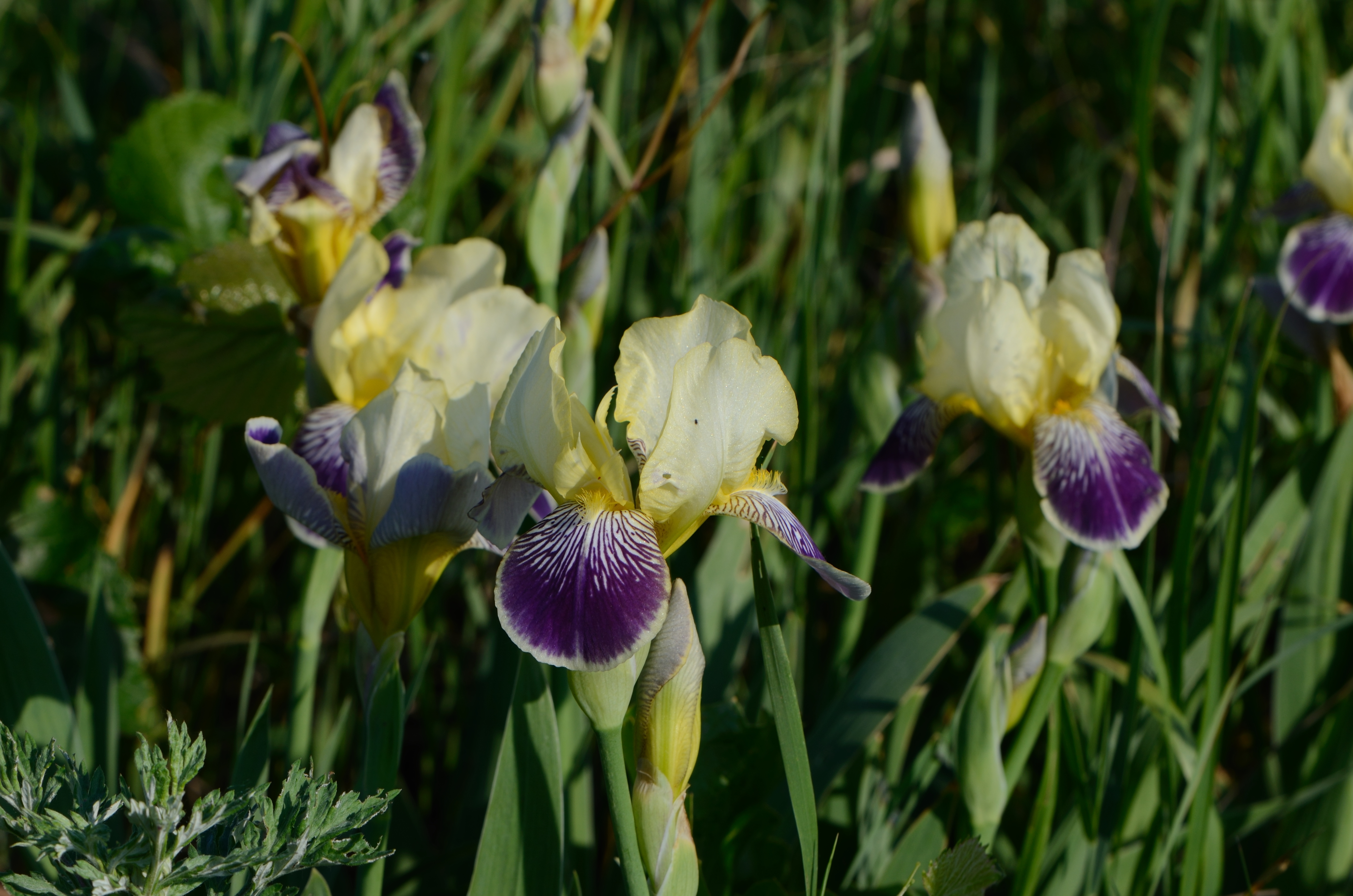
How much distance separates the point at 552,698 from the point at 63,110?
185 centimetres

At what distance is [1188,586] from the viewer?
3.72ft

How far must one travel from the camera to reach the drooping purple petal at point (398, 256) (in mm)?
1220

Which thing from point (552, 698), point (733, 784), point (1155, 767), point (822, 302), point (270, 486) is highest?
point (270, 486)

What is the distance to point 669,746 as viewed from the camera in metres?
0.81

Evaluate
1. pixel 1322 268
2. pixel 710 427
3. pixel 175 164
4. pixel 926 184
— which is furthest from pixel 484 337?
pixel 1322 268

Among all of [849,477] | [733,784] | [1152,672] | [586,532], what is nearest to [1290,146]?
[849,477]

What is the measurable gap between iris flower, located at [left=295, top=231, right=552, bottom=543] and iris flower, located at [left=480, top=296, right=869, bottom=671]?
0.20 m

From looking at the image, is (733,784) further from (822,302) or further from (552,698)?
(822,302)

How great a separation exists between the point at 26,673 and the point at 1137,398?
1380 mm

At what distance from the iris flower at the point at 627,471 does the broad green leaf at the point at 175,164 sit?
1193 millimetres

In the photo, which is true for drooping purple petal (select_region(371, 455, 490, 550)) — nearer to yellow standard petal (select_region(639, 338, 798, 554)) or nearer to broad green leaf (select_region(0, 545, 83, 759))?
yellow standard petal (select_region(639, 338, 798, 554))

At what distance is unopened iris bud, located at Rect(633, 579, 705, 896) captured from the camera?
31.2 inches

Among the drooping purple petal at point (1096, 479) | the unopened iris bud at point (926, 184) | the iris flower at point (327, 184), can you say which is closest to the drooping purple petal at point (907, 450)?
the drooping purple petal at point (1096, 479)

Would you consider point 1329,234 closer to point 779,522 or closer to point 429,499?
point 779,522
